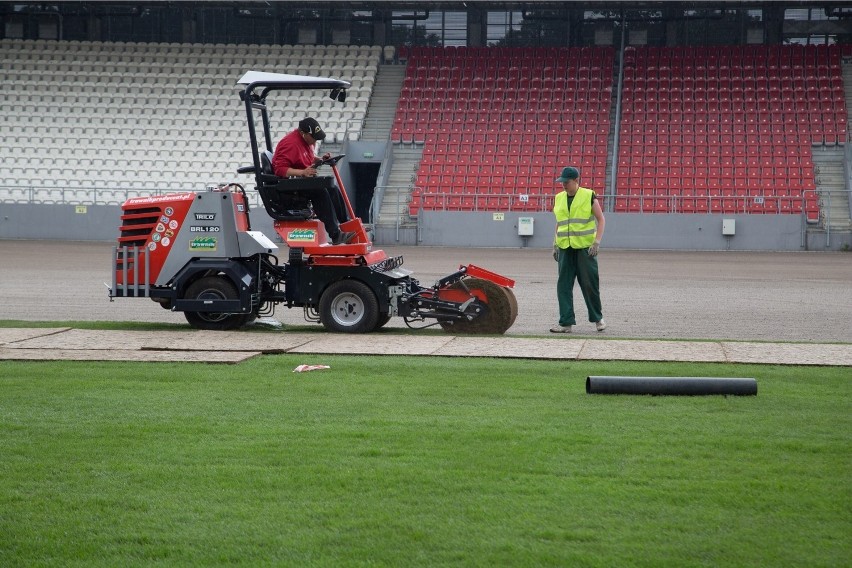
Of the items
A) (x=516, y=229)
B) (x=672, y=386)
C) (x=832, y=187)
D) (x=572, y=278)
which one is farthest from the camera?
(x=832, y=187)

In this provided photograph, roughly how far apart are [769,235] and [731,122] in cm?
568

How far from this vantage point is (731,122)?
123 feet

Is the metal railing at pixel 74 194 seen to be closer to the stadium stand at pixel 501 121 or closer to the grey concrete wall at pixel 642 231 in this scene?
the grey concrete wall at pixel 642 231

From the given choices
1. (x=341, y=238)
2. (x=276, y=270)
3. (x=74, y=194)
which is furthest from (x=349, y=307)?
(x=74, y=194)

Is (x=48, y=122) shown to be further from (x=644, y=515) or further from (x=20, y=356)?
(x=644, y=515)

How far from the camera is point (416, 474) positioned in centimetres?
525

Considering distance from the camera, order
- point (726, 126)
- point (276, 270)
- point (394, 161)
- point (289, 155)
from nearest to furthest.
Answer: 1. point (289, 155)
2. point (276, 270)
3. point (726, 126)
4. point (394, 161)

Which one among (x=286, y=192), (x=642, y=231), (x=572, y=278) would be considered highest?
(x=286, y=192)

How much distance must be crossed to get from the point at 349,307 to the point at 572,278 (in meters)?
2.58

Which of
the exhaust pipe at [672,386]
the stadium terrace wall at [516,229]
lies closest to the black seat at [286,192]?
the exhaust pipe at [672,386]

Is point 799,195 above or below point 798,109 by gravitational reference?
below

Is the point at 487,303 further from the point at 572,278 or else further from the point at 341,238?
the point at 341,238

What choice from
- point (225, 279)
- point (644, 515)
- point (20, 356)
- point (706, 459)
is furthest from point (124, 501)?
point (225, 279)

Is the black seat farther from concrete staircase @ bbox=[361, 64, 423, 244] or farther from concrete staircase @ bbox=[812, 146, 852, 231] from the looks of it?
concrete staircase @ bbox=[812, 146, 852, 231]
